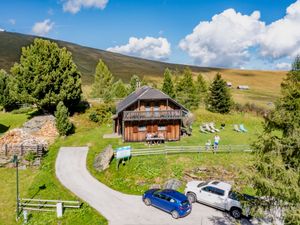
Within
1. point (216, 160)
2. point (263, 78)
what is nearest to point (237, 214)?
point (216, 160)

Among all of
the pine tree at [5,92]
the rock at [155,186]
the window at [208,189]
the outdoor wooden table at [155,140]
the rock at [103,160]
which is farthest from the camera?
the pine tree at [5,92]

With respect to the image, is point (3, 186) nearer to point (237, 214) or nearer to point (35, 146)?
point (35, 146)

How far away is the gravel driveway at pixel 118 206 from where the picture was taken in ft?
67.3

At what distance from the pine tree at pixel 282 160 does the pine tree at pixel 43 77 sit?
36122mm

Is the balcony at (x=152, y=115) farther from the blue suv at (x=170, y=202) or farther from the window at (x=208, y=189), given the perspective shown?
the window at (x=208, y=189)

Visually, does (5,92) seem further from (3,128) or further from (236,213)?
(236,213)

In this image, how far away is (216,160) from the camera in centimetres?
2986

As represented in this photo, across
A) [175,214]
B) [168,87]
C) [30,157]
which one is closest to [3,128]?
[30,157]

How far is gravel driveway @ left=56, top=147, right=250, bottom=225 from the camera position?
67.3 ft

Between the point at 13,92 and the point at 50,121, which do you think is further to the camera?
the point at 13,92

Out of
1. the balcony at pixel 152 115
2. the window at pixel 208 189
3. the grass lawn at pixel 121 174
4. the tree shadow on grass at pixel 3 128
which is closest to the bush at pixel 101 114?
the grass lawn at pixel 121 174

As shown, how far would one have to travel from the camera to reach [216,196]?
864 inches

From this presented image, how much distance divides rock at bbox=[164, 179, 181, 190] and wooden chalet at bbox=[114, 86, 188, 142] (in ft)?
34.2

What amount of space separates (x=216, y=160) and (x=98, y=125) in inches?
906
